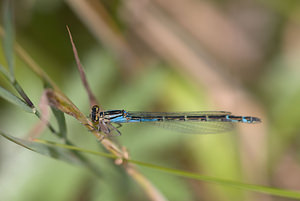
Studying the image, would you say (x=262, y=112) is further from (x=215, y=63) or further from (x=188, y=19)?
(x=188, y=19)

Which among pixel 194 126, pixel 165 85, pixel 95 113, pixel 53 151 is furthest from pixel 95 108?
pixel 165 85

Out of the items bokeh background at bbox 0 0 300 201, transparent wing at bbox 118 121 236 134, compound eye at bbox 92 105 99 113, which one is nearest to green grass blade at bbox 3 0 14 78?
compound eye at bbox 92 105 99 113

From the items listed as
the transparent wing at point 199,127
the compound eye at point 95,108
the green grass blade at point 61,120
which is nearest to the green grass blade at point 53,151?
the green grass blade at point 61,120

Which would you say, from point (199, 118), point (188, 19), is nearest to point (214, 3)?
point (188, 19)

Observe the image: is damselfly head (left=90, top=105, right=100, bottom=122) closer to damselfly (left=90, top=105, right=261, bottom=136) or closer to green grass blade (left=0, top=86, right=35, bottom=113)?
damselfly (left=90, top=105, right=261, bottom=136)

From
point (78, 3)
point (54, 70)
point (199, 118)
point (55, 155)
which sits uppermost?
point (78, 3)
